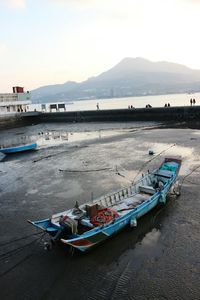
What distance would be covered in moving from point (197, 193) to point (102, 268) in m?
8.73

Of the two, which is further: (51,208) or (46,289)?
(51,208)

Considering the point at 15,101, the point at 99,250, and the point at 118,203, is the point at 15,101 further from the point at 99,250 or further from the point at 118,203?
the point at 99,250

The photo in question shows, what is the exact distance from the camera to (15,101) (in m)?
71.3

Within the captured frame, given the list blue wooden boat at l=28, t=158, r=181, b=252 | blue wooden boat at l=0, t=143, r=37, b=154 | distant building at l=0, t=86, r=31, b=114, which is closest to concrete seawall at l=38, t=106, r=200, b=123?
distant building at l=0, t=86, r=31, b=114

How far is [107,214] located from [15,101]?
64.3 meters

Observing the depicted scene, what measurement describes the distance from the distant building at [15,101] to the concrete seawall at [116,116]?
3.02 meters

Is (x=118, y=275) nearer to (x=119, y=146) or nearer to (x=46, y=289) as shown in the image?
(x=46, y=289)

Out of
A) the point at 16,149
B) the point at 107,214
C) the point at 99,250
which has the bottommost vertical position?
the point at 99,250

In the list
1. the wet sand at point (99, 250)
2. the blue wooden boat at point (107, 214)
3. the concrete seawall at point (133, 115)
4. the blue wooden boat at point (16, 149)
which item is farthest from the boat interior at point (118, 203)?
the concrete seawall at point (133, 115)

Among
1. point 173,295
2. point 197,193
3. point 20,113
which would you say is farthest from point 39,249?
point 20,113

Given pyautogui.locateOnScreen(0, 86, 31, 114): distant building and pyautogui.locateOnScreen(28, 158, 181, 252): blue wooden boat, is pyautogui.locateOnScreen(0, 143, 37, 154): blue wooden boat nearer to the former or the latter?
pyautogui.locateOnScreen(28, 158, 181, 252): blue wooden boat

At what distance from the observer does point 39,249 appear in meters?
12.1

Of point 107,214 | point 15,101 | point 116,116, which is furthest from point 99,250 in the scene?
point 15,101

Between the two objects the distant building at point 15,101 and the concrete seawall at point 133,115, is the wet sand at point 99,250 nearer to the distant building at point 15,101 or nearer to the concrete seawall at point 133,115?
the concrete seawall at point 133,115
